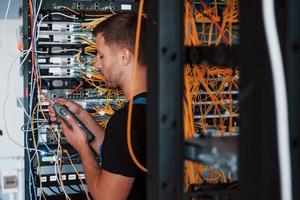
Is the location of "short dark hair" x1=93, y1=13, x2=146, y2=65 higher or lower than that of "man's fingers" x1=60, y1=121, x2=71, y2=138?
higher

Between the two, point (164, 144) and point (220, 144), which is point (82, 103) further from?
point (220, 144)

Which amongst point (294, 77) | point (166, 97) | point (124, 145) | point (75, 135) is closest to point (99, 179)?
point (124, 145)

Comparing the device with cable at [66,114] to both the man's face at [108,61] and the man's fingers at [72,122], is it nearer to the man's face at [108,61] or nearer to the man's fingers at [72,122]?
the man's fingers at [72,122]

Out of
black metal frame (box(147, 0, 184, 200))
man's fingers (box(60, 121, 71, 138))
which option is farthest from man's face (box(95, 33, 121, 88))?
black metal frame (box(147, 0, 184, 200))

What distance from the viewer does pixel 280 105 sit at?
646 mm

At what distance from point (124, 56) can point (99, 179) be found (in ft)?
1.46

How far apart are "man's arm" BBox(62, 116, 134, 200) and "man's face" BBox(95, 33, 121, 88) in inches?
11.1

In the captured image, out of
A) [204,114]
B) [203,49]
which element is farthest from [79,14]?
[203,49]

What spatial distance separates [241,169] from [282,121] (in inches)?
4.6

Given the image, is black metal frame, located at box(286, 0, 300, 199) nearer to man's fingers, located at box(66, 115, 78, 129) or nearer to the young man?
the young man

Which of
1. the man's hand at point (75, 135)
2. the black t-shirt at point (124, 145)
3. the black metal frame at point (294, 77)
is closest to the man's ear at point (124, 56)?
the black t-shirt at point (124, 145)

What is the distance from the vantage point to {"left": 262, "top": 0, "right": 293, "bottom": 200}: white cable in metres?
0.65

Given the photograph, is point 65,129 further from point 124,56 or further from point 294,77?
point 294,77

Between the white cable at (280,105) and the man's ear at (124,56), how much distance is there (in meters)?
0.99
